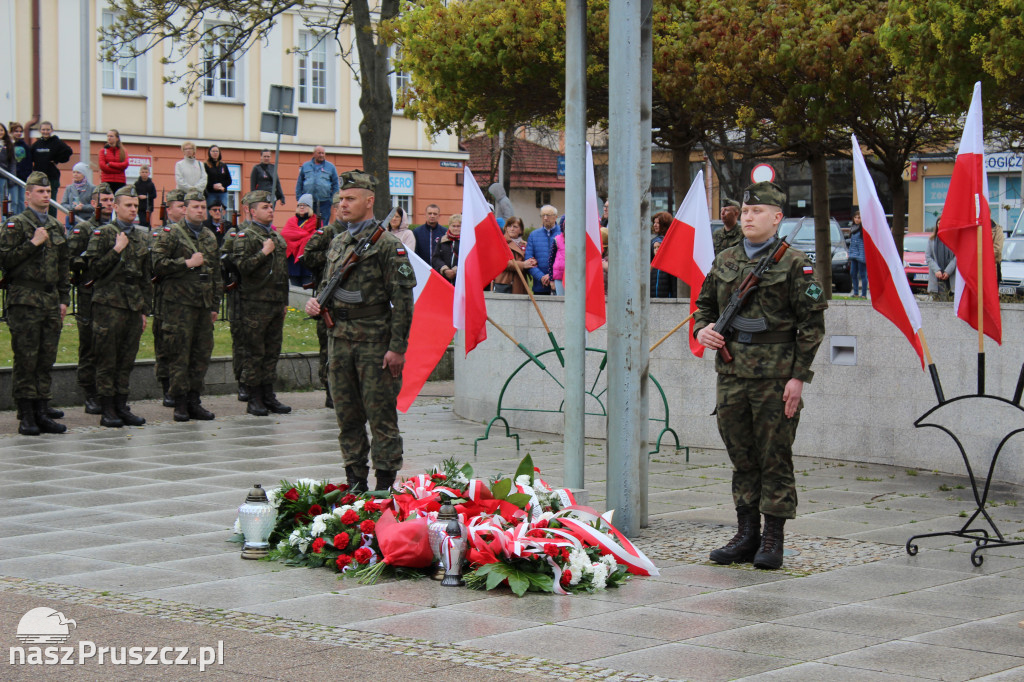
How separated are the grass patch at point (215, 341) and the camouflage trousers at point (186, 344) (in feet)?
5.23

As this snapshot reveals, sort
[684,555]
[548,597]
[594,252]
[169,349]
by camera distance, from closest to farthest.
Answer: [548,597], [684,555], [594,252], [169,349]

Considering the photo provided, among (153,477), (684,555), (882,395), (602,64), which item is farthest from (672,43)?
(684,555)

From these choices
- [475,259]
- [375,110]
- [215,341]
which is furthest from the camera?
[375,110]

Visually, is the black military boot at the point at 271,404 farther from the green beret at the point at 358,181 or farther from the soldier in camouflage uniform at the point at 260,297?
the green beret at the point at 358,181

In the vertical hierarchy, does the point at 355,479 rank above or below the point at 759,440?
below

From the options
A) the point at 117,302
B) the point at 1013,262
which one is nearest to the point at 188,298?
the point at 117,302

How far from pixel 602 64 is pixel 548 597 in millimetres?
11592

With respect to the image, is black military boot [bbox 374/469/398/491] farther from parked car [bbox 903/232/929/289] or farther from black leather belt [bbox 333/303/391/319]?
parked car [bbox 903/232/929/289]

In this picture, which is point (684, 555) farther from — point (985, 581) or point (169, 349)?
point (169, 349)

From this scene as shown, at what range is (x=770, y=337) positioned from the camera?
732 cm

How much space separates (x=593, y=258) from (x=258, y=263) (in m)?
6.03

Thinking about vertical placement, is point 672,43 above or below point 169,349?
above

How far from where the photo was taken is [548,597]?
258 inches

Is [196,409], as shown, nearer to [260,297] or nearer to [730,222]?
[260,297]
